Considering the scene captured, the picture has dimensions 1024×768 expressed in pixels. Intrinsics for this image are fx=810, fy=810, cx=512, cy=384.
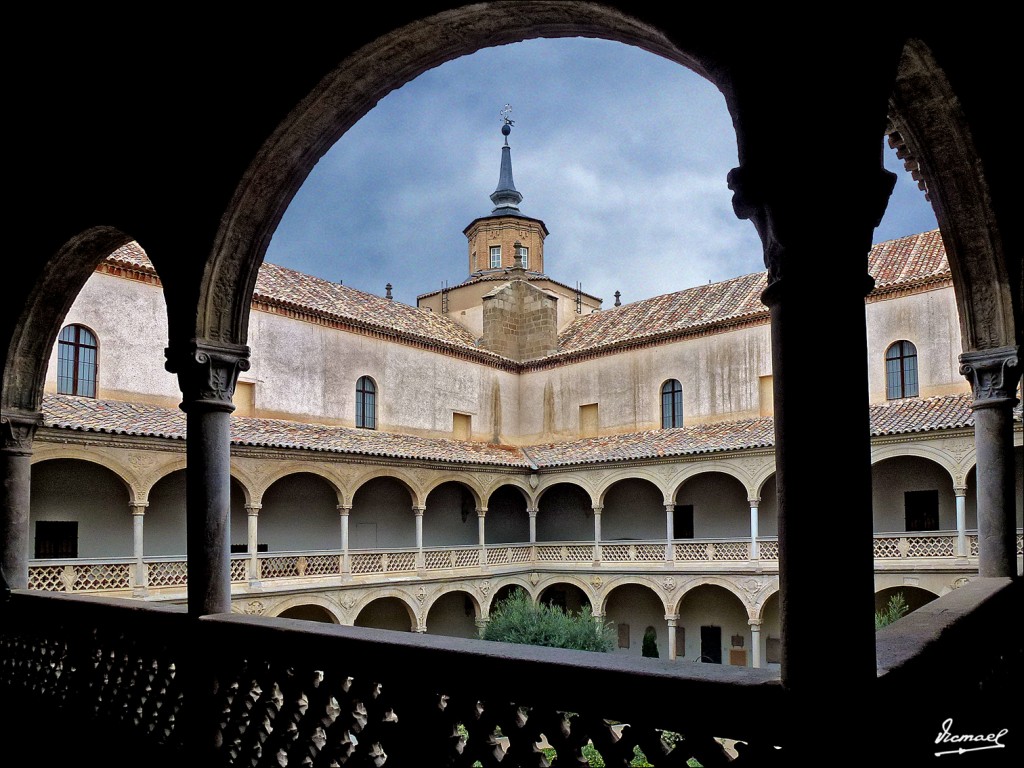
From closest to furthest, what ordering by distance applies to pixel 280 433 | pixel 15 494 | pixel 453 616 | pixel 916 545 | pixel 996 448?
pixel 996 448 < pixel 15 494 < pixel 916 545 < pixel 280 433 < pixel 453 616

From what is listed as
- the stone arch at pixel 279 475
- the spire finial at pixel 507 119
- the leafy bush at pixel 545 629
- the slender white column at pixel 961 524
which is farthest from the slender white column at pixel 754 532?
the spire finial at pixel 507 119

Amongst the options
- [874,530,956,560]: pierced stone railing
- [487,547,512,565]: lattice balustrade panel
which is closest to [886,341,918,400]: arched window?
[874,530,956,560]: pierced stone railing

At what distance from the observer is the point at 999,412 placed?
490 centimetres

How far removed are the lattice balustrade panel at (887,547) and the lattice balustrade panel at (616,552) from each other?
21.9 feet

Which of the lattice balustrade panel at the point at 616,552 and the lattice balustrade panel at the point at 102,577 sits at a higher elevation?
the lattice balustrade panel at the point at 102,577

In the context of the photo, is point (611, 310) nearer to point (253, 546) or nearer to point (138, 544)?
point (253, 546)

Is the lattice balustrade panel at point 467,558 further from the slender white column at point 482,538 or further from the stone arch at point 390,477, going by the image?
the stone arch at point 390,477

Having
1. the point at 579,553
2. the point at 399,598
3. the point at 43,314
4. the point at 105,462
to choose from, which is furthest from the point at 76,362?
the point at 579,553

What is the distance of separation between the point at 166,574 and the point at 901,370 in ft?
60.1

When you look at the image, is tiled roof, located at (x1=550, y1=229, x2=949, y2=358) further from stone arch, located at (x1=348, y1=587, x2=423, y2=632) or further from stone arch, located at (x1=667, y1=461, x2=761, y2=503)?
stone arch, located at (x1=348, y1=587, x2=423, y2=632)

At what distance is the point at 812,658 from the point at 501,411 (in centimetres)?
2614

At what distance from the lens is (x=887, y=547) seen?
18.9 metres

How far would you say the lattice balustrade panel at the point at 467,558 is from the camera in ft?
74.0

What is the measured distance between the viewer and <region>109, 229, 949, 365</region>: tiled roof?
21.2m
